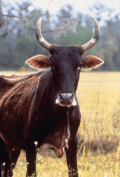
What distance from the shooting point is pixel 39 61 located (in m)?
3.91

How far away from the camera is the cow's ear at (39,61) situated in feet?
12.7

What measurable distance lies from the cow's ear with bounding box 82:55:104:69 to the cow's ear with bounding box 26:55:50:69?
533 millimetres

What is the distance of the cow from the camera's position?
3.46 metres

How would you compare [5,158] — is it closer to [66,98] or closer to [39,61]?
[39,61]

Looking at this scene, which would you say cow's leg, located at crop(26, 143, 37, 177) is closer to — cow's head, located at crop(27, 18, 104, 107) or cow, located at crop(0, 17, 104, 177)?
cow, located at crop(0, 17, 104, 177)

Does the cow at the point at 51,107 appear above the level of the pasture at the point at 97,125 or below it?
above

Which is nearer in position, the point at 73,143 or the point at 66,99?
the point at 66,99

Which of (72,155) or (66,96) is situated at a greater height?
(66,96)

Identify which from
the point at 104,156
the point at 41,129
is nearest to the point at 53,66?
the point at 41,129

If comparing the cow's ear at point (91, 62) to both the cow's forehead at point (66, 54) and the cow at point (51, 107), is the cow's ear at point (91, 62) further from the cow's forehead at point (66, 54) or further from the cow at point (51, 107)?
the cow's forehead at point (66, 54)

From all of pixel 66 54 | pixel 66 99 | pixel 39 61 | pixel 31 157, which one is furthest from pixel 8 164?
pixel 66 54

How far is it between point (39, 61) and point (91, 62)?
0.76 meters

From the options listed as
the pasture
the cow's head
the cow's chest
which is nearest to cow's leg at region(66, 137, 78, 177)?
the cow's chest

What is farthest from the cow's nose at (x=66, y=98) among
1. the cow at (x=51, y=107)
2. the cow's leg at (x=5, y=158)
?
the cow's leg at (x=5, y=158)
